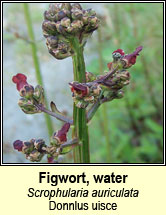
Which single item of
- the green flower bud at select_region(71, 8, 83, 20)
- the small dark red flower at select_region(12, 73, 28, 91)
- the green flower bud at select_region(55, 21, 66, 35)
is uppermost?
the green flower bud at select_region(71, 8, 83, 20)

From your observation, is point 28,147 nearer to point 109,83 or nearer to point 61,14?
point 109,83

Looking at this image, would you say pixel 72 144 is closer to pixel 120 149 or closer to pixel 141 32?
pixel 120 149

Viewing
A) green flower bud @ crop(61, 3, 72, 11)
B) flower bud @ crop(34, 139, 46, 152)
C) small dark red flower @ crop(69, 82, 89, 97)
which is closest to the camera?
small dark red flower @ crop(69, 82, 89, 97)

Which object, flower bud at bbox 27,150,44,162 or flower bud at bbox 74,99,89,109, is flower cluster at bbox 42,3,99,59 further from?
flower bud at bbox 27,150,44,162

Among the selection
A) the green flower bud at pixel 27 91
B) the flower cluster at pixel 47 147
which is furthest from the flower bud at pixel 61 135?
the green flower bud at pixel 27 91

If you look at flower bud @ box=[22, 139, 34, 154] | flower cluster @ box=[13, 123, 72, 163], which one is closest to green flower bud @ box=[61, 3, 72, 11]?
flower cluster @ box=[13, 123, 72, 163]

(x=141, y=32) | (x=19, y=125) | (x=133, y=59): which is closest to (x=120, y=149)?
(x=141, y=32)
